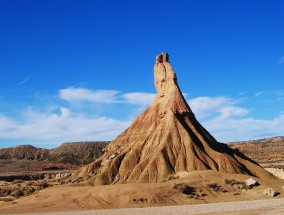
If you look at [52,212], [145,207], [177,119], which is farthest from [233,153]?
[52,212]

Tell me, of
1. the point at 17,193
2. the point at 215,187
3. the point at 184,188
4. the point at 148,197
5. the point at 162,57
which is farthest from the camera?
the point at 162,57

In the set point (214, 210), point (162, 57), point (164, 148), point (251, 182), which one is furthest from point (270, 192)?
point (162, 57)

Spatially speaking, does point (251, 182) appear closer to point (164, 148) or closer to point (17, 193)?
point (164, 148)

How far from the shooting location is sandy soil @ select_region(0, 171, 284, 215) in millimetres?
43750

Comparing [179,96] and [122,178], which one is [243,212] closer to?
[122,178]

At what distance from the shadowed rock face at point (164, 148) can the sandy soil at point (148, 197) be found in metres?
9.15

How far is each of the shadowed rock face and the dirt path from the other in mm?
15884

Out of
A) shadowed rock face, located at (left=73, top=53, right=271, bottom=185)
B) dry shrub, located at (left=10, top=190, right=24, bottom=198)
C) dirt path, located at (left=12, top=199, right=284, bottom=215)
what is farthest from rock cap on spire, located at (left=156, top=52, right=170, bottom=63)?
dirt path, located at (left=12, top=199, right=284, bottom=215)

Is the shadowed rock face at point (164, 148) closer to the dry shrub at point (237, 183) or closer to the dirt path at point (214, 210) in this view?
the dry shrub at point (237, 183)

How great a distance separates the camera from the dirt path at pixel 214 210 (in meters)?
38.2

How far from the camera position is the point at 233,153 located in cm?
6975

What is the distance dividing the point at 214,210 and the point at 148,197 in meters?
8.51

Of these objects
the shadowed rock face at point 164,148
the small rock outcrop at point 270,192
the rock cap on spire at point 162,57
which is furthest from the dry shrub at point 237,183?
the rock cap on spire at point 162,57

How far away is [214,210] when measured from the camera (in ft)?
130
